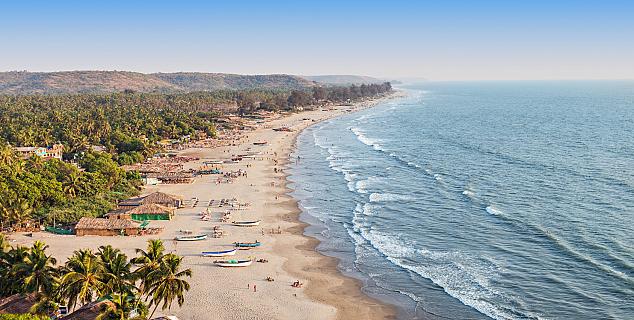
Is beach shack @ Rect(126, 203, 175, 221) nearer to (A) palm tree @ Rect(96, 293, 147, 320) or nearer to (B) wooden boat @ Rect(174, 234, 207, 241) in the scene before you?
(B) wooden boat @ Rect(174, 234, 207, 241)

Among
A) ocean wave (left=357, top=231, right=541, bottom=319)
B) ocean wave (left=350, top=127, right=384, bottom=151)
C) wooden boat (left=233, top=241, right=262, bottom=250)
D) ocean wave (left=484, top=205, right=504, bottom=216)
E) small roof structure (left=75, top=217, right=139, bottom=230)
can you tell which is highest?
small roof structure (left=75, top=217, right=139, bottom=230)

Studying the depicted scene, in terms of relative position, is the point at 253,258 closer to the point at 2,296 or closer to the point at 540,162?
the point at 2,296

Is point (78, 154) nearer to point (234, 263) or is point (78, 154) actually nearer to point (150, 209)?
point (150, 209)

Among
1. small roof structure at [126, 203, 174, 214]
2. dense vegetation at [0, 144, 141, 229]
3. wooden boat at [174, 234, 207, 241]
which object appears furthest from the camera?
small roof structure at [126, 203, 174, 214]

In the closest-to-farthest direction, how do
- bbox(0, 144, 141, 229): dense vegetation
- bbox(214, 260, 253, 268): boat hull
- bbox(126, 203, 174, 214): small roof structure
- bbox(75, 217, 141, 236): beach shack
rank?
1. bbox(214, 260, 253, 268): boat hull
2. bbox(75, 217, 141, 236): beach shack
3. bbox(0, 144, 141, 229): dense vegetation
4. bbox(126, 203, 174, 214): small roof structure

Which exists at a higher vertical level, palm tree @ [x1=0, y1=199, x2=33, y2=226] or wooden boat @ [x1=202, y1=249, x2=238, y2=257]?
palm tree @ [x1=0, y1=199, x2=33, y2=226]

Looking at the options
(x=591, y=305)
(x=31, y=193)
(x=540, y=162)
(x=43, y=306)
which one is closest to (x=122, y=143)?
(x=31, y=193)

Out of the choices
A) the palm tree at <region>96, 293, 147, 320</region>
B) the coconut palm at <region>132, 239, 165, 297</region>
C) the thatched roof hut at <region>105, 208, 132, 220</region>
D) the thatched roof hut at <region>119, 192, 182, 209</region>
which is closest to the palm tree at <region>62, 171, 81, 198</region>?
the thatched roof hut at <region>119, 192, 182, 209</region>
